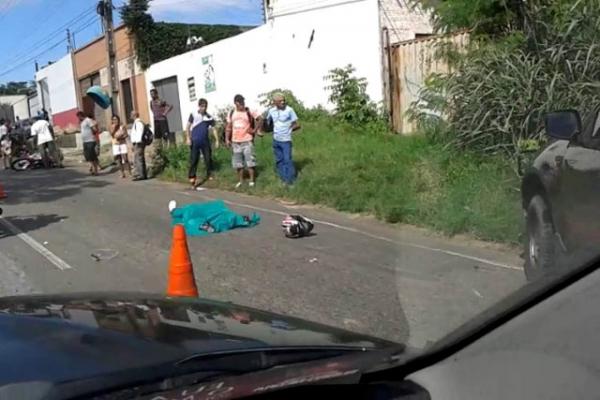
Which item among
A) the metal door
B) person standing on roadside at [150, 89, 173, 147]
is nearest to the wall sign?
the metal door

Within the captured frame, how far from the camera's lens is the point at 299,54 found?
20094mm

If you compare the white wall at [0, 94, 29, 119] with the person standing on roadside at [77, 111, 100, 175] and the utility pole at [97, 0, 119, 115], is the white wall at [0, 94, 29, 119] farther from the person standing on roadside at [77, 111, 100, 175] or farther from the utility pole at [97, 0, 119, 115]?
the person standing on roadside at [77, 111, 100, 175]

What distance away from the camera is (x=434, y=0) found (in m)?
13.8

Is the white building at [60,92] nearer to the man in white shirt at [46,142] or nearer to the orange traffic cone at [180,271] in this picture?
the man in white shirt at [46,142]

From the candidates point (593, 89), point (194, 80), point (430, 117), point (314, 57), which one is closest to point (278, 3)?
point (314, 57)

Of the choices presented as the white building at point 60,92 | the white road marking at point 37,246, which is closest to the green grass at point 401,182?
the white road marking at point 37,246

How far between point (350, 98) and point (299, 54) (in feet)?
9.71

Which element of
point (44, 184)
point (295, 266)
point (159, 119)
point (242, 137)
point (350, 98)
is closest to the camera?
point (295, 266)

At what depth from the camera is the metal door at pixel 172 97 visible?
2690 cm

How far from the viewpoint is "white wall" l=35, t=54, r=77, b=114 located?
4031 centimetres

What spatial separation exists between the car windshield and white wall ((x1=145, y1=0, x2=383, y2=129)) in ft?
0.20

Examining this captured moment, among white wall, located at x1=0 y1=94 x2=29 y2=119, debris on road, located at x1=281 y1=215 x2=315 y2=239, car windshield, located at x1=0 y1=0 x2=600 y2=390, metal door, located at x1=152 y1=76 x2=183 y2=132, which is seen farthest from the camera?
white wall, located at x1=0 y1=94 x2=29 y2=119

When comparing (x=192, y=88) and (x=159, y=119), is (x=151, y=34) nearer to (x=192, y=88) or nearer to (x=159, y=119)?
(x=192, y=88)

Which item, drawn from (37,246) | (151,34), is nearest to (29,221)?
(37,246)
